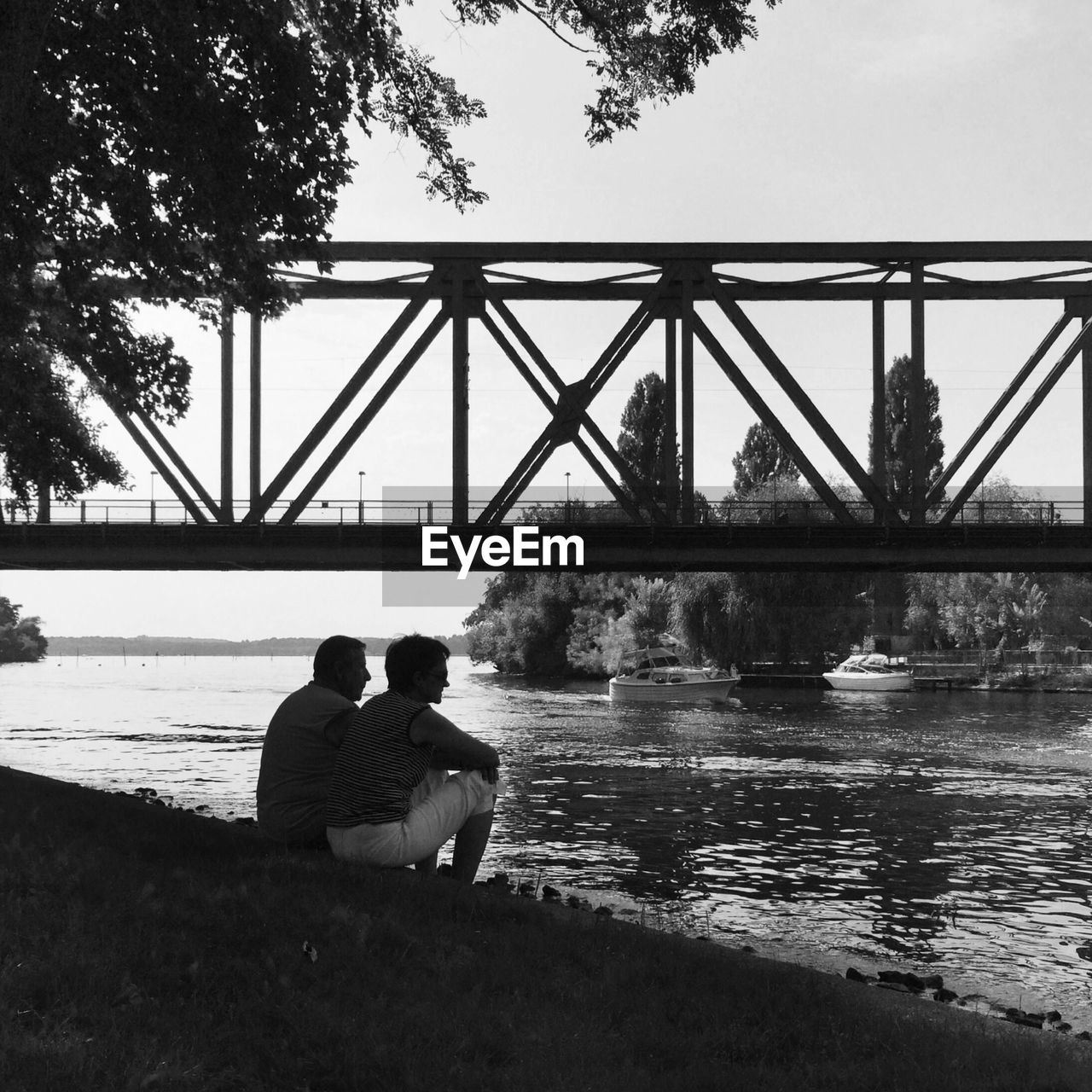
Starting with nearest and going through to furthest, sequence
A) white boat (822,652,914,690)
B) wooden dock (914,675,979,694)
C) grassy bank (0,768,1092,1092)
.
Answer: grassy bank (0,768,1092,1092)
white boat (822,652,914,690)
wooden dock (914,675,979,694)

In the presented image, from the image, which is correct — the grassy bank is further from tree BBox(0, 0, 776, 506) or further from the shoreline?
tree BBox(0, 0, 776, 506)

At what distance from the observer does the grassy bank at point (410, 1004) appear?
5.18 metres

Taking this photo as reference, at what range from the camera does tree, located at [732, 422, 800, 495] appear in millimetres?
92375

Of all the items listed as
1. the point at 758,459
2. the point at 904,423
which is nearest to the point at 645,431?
the point at 758,459

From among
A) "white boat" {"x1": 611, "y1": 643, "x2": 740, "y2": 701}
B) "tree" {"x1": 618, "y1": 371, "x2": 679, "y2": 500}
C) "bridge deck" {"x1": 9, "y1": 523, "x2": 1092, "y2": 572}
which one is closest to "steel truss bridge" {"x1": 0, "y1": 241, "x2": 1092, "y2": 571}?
"bridge deck" {"x1": 9, "y1": 523, "x2": 1092, "y2": 572}

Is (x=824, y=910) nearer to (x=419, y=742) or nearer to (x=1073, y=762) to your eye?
(x=419, y=742)

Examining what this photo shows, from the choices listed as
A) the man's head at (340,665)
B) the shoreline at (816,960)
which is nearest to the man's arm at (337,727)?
the man's head at (340,665)

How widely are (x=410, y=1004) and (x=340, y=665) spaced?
13.0 ft

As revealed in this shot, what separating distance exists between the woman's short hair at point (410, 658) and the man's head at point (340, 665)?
2.85 feet

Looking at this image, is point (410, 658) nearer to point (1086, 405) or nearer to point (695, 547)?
point (695, 547)

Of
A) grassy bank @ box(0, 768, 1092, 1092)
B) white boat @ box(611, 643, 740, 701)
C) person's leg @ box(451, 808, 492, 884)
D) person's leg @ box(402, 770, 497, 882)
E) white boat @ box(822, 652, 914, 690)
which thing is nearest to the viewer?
grassy bank @ box(0, 768, 1092, 1092)

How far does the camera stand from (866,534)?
3797cm

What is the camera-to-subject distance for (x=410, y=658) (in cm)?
873

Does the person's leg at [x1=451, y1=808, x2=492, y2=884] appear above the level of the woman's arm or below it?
below
